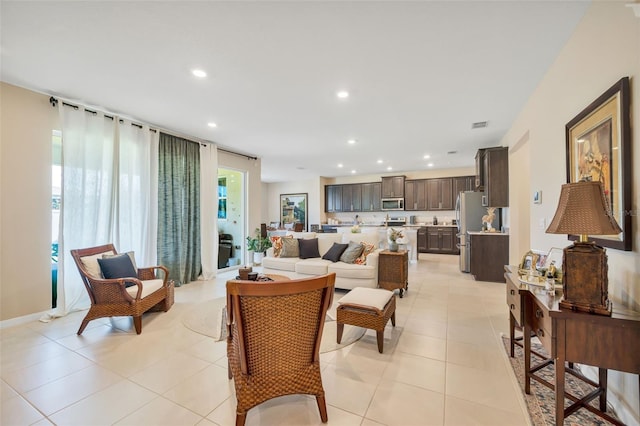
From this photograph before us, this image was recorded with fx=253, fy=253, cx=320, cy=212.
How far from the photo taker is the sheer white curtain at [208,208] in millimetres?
4980

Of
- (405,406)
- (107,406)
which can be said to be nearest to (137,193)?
(107,406)

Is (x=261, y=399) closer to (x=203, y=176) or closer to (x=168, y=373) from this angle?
(x=168, y=373)

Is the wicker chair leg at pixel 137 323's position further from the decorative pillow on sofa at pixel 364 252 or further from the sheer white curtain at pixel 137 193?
the decorative pillow on sofa at pixel 364 252

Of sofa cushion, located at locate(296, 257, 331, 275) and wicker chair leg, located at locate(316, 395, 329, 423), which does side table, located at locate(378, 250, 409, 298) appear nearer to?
sofa cushion, located at locate(296, 257, 331, 275)

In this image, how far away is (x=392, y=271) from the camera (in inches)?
157

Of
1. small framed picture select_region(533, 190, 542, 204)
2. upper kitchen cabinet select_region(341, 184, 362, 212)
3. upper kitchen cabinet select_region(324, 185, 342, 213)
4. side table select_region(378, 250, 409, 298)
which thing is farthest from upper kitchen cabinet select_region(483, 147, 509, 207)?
upper kitchen cabinet select_region(324, 185, 342, 213)

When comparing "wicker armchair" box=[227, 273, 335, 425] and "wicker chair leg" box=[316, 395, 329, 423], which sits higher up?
"wicker armchair" box=[227, 273, 335, 425]

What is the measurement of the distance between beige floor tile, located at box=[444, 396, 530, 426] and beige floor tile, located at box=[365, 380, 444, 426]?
0.05m

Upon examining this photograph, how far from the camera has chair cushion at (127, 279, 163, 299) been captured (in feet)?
9.46

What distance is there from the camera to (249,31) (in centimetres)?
201

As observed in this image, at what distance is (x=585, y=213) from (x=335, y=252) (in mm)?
3330

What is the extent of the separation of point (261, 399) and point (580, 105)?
3050mm

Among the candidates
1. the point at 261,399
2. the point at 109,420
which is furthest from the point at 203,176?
the point at 261,399

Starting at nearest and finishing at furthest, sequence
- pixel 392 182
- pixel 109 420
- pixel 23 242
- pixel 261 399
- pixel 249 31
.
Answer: pixel 261 399 < pixel 109 420 < pixel 249 31 < pixel 23 242 < pixel 392 182
